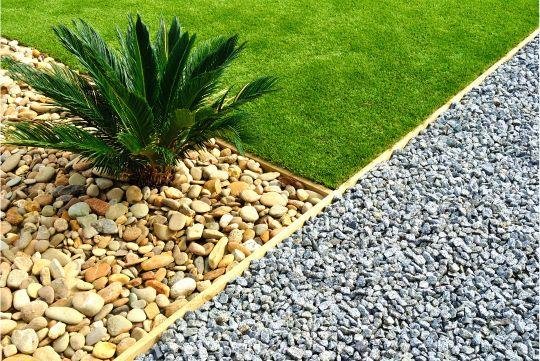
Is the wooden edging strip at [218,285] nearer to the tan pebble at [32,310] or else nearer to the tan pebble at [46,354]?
the tan pebble at [46,354]

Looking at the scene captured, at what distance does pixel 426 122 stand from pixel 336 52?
1.49 meters

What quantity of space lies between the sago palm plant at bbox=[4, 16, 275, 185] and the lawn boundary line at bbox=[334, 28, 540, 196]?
1048mm

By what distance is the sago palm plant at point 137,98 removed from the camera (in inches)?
146

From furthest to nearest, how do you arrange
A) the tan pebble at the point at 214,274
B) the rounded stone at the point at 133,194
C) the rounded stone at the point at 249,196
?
the rounded stone at the point at 249,196 → the rounded stone at the point at 133,194 → the tan pebble at the point at 214,274

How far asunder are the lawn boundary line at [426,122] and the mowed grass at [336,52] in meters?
0.06

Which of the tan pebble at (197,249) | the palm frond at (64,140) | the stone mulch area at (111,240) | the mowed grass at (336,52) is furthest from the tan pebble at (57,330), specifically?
the mowed grass at (336,52)

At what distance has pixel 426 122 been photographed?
209 inches

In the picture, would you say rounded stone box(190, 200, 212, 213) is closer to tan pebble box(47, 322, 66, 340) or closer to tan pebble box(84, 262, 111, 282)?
tan pebble box(84, 262, 111, 282)

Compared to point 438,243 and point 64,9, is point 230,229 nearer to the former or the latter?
point 438,243

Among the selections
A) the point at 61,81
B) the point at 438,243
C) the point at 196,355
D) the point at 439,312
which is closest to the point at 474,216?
the point at 438,243

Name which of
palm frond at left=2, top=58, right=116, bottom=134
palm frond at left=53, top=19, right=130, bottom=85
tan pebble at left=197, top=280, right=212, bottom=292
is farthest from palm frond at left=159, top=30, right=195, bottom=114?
tan pebble at left=197, top=280, right=212, bottom=292

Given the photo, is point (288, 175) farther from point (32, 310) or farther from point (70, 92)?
point (32, 310)

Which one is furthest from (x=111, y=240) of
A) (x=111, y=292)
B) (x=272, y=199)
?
(x=272, y=199)

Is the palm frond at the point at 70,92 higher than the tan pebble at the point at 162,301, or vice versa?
the palm frond at the point at 70,92
